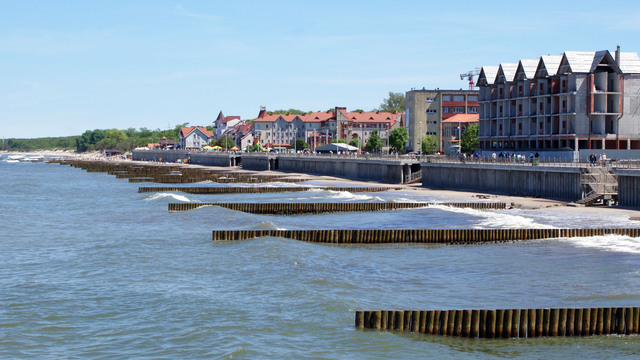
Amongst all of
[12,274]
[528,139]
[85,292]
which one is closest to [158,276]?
[85,292]

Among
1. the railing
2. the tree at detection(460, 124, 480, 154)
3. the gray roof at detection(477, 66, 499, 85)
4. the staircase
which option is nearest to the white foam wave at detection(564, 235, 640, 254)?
the staircase

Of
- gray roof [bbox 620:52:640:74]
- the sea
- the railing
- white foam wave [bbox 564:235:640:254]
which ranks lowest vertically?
the sea

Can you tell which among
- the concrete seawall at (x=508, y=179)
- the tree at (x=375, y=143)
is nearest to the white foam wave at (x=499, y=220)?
the concrete seawall at (x=508, y=179)

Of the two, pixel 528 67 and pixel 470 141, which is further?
pixel 470 141

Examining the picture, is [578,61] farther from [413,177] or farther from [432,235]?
[432,235]

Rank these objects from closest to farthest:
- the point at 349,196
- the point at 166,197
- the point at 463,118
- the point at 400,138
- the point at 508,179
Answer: the point at 508,179 → the point at 349,196 → the point at 166,197 → the point at 463,118 → the point at 400,138

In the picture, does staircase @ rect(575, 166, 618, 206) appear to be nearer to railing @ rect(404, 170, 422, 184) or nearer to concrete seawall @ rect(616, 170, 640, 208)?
concrete seawall @ rect(616, 170, 640, 208)

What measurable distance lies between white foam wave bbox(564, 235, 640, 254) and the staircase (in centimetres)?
1655

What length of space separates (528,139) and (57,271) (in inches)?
2929

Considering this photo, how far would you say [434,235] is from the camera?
37.7 meters

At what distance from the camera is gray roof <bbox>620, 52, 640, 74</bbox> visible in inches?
3322

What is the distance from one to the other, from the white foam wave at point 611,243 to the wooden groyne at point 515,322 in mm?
13949

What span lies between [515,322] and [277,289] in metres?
9.46

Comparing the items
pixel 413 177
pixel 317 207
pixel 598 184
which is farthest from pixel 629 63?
pixel 317 207
